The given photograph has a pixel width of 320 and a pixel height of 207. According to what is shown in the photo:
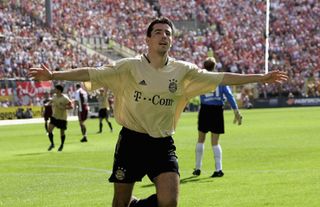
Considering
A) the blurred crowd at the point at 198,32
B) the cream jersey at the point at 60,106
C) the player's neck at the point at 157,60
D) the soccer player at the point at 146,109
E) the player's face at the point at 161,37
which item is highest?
the blurred crowd at the point at 198,32

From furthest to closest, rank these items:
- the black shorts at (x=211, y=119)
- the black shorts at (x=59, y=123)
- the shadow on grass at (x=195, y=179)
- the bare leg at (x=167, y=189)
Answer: the black shorts at (x=59, y=123) → the black shorts at (x=211, y=119) → the shadow on grass at (x=195, y=179) → the bare leg at (x=167, y=189)

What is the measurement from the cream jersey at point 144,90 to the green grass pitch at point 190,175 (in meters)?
3.95

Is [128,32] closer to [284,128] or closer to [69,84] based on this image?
[69,84]

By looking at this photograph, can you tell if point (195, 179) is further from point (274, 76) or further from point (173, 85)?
point (173, 85)

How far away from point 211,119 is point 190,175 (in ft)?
4.42

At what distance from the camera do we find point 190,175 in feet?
57.0

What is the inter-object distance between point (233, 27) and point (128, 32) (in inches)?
499

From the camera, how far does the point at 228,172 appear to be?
17.8m

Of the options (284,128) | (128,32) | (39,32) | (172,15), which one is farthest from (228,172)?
(172,15)

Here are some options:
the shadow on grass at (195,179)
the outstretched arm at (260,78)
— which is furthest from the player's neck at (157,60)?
the shadow on grass at (195,179)

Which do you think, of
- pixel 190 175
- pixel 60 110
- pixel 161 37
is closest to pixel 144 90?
pixel 161 37

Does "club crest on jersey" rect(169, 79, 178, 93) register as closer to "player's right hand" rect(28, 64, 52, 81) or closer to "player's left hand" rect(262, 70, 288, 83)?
"player's left hand" rect(262, 70, 288, 83)

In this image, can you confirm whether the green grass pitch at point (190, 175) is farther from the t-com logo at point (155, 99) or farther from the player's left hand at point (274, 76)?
the t-com logo at point (155, 99)

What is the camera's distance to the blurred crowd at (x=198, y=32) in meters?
60.9
